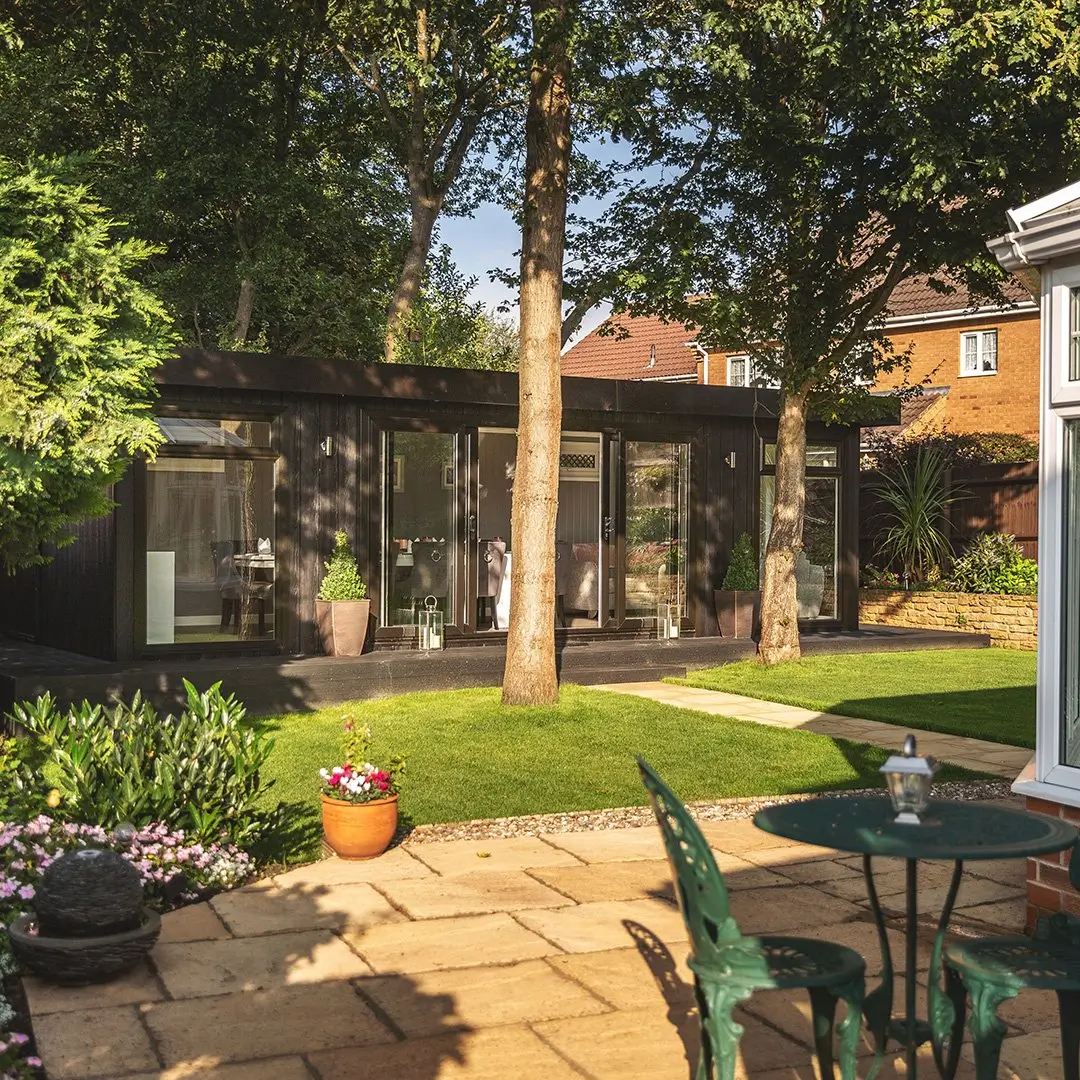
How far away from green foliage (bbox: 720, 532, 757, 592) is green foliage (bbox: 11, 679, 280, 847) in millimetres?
8946

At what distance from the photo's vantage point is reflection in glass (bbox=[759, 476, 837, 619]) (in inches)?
625

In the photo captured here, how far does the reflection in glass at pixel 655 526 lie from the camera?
14039mm

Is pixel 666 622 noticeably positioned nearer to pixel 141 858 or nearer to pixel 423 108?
pixel 423 108

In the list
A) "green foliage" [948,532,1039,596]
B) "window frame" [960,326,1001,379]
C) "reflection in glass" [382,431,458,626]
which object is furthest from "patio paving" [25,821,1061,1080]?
"window frame" [960,326,1001,379]

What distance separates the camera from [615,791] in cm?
754

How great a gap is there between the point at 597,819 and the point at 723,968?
3985 mm

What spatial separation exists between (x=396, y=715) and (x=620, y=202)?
21.6ft

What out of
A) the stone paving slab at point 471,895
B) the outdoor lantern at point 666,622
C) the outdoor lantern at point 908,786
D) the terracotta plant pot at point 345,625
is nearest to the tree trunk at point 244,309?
the terracotta plant pot at point 345,625

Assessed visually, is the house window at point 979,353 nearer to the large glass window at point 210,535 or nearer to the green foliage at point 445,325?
the green foliage at point 445,325

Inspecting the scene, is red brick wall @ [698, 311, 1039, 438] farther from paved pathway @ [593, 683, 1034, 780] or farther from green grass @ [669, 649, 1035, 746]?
paved pathway @ [593, 683, 1034, 780]

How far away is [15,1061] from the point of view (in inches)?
139

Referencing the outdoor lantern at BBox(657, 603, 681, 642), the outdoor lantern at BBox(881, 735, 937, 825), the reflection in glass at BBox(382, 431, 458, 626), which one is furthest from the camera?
the outdoor lantern at BBox(657, 603, 681, 642)

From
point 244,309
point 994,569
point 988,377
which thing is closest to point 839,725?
point 994,569

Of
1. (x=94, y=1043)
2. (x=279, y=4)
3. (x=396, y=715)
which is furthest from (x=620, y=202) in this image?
(x=94, y=1043)
